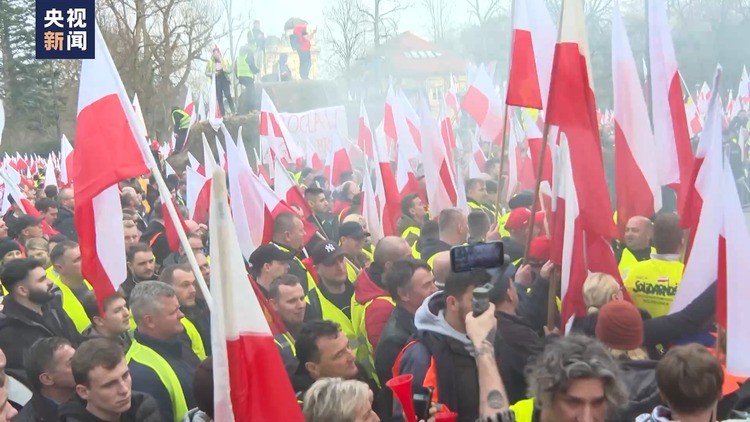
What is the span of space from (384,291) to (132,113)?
173cm

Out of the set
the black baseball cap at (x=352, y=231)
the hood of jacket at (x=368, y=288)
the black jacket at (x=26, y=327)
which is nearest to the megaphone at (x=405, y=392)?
the hood of jacket at (x=368, y=288)

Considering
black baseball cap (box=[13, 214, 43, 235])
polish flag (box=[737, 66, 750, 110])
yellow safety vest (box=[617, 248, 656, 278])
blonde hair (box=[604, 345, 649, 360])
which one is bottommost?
black baseball cap (box=[13, 214, 43, 235])

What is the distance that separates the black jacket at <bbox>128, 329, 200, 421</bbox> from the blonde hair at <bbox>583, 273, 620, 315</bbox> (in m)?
1.85

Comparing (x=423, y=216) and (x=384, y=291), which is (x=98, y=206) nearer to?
(x=384, y=291)

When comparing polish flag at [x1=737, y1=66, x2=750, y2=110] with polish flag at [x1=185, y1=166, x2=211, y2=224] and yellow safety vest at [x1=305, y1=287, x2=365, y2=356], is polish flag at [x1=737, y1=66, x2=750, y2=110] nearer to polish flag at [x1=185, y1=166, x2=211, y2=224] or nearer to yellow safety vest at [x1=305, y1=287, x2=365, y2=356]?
polish flag at [x1=185, y1=166, x2=211, y2=224]

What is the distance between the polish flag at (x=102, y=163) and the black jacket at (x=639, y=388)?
8.34 feet

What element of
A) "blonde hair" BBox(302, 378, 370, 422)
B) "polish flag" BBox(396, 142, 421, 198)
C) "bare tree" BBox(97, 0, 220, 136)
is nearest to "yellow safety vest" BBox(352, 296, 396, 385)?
"blonde hair" BBox(302, 378, 370, 422)

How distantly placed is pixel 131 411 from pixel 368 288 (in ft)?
6.61

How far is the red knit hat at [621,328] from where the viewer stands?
372cm

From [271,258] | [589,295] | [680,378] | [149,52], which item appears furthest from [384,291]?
[149,52]

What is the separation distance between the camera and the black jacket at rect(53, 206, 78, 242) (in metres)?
9.63

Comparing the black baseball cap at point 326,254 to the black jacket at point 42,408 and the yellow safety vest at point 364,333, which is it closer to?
the yellow safety vest at point 364,333

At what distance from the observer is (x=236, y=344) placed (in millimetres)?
3182

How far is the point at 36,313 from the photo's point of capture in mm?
5492
